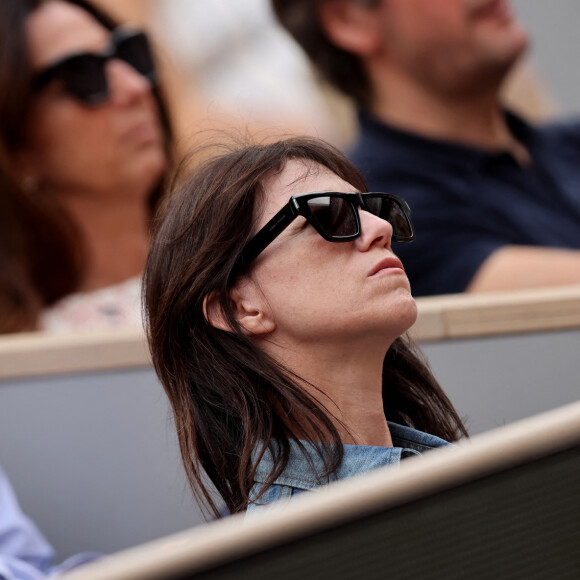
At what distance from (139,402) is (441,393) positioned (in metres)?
1.17

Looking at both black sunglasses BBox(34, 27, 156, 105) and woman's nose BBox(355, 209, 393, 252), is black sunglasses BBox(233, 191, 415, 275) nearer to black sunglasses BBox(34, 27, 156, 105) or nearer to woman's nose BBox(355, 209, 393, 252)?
woman's nose BBox(355, 209, 393, 252)

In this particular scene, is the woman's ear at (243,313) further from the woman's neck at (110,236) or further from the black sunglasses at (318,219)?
the woman's neck at (110,236)

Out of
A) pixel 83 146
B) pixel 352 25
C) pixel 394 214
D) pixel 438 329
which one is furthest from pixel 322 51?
pixel 394 214

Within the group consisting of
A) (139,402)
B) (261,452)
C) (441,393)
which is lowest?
(139,402)

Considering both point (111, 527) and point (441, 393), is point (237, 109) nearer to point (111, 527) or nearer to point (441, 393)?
point (111, 527)

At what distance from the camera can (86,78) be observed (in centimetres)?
292

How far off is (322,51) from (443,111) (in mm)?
Result: 433

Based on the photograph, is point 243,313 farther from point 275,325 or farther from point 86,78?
point 86,78

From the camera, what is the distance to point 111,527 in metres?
2.32

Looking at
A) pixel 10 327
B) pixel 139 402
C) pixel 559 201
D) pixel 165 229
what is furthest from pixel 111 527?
pixel 559 201

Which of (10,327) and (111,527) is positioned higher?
(10,327)

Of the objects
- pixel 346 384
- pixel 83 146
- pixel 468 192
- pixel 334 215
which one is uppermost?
pixel 334 215

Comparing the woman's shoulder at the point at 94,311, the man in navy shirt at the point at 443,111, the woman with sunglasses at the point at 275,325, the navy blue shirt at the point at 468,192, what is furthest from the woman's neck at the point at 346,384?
the woman's shoulder at the point at 94,311

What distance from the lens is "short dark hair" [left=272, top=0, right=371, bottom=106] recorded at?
9.27 ft
